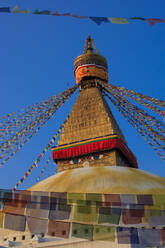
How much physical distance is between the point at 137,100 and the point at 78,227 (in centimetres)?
999

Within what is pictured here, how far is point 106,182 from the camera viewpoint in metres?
9.53

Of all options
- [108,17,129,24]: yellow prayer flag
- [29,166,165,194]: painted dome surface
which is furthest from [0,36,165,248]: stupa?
[108,17,129,24]: yellow prayer flag

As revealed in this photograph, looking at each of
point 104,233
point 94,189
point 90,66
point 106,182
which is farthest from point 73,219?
point 90,66

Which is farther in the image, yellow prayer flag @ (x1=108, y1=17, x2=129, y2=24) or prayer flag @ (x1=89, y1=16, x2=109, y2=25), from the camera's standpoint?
prayer flag @ (x1=89, y1=16, x2=109, y2=25)

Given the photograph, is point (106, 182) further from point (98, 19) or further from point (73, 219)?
point (98, 19)

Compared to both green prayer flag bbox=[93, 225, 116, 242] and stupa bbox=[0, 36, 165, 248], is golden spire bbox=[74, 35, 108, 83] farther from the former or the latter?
green prayer flag bbox=[93, 225, 116, 242]

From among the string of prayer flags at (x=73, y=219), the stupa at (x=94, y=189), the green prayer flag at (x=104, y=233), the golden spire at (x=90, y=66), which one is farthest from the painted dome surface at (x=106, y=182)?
the golden spire at (x=90, y=66)

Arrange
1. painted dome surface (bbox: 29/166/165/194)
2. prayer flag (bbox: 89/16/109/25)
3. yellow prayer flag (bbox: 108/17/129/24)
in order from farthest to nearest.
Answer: painted dome surface (bbox: 29/166/165/194) < prayer flag (bbox: 89/16/109/25) < yellow prayer flag (bbox: 108/17/129/24)

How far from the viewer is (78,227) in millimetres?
5121

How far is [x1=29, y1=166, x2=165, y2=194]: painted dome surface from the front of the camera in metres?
9.07

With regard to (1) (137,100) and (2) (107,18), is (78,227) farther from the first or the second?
(1) (137,100)

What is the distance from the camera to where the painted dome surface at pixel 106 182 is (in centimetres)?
907

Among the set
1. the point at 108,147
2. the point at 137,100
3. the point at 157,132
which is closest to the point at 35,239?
the point at 108,147

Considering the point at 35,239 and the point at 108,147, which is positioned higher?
the point at 108,147
